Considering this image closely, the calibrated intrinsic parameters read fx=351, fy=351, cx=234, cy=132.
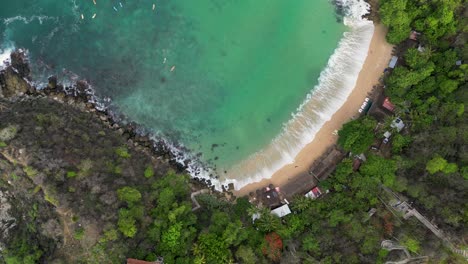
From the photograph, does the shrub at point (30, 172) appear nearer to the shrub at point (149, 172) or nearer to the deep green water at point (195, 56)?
the shrub at point (149, 172)

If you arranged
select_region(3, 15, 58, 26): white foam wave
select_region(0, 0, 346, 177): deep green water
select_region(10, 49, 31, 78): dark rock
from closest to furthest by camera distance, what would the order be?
select_region(0, 0, 346, 177): deep green water
select_region(10, 49, 31, 78): dark rock
select_region(3, 15, 58, 26): white foam wave

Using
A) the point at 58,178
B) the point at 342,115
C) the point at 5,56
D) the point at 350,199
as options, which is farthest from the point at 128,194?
the point at 342,115

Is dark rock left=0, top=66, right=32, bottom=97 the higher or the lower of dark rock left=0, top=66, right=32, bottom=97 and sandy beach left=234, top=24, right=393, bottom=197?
the higher

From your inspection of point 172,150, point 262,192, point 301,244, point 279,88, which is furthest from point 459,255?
point 172,150

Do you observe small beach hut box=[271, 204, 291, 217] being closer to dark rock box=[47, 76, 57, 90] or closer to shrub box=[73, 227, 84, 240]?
shrub box=[73, 227, 84, 240]

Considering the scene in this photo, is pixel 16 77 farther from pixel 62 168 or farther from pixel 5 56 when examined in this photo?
pixel 62 168

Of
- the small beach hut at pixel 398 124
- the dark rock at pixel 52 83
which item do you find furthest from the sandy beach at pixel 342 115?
the dark rock at pixel 52 83

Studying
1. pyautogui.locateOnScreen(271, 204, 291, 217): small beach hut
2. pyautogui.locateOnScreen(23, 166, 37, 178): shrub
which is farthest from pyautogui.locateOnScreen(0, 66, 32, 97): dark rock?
pyautogui.locateOnScreen(271, 204, 291, 217): small beach hut
